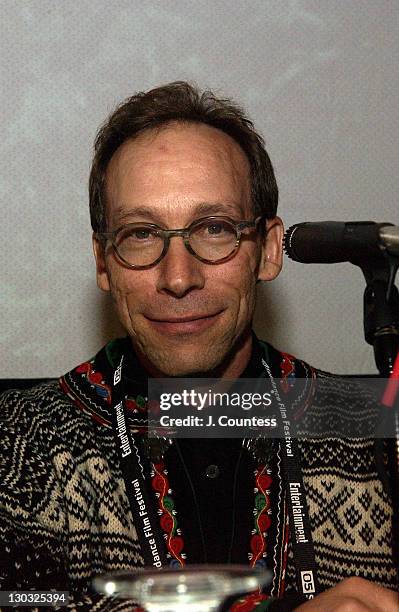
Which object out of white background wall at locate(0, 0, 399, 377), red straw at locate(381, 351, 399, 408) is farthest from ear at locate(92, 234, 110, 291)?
red straw at locate(381, 351, 399, 408)

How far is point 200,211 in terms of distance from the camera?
1.60 meters

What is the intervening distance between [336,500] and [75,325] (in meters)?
0.82

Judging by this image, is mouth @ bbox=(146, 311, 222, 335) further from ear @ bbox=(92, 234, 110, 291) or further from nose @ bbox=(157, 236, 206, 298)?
ear @ bbox=(92, 234, 110, 291)

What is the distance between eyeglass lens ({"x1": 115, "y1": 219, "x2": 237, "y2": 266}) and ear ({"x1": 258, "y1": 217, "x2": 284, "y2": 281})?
0.16 m

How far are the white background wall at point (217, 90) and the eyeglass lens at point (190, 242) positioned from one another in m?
0.55

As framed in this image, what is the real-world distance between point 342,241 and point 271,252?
753mm

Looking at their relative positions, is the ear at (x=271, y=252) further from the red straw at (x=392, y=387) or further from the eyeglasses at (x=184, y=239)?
the red straw at (x=392, y=387)

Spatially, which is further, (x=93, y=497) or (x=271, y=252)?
(x=271, y=252)

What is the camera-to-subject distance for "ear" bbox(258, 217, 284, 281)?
178 cm

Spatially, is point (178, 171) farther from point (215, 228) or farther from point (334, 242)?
point (334, 242)

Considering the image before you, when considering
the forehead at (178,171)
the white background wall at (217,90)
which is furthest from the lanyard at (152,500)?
the white background wall at (217,90)

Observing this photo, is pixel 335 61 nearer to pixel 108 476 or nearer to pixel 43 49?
pixel 43 49

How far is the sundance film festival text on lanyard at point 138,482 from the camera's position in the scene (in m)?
1.54

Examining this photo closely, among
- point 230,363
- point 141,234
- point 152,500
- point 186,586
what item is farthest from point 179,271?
point 186,586
